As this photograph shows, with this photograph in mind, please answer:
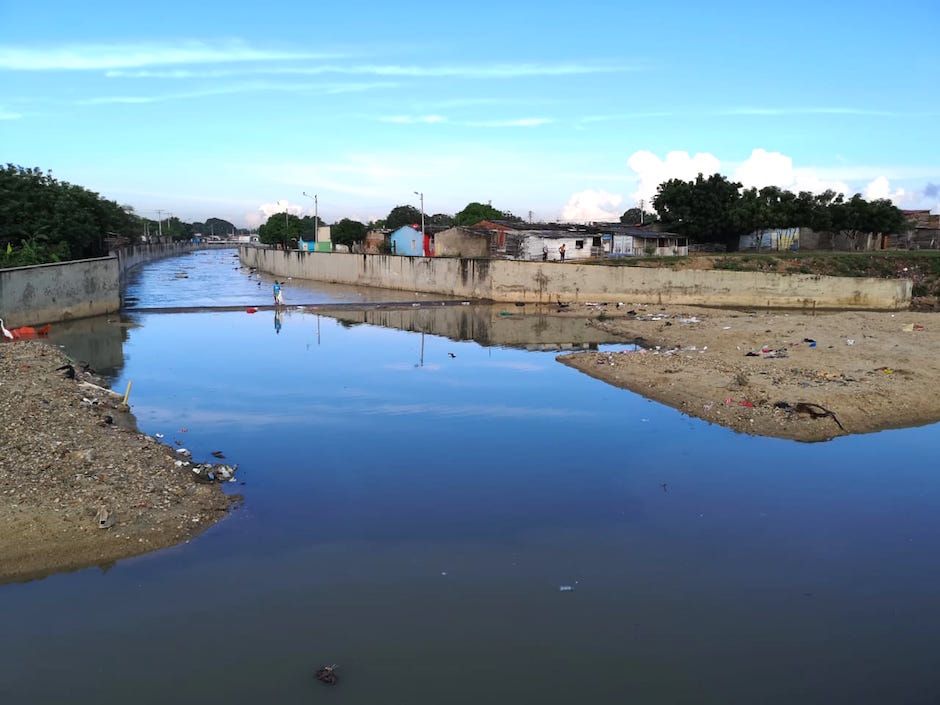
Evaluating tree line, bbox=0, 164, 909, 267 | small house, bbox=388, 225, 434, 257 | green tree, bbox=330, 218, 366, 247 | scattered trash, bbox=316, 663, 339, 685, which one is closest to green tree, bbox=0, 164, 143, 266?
tree line, bbox=0, 164, 909, 267

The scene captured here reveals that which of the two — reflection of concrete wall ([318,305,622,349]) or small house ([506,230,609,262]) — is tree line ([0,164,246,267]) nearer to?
reflection of concrete wall ([318,305,622,349])

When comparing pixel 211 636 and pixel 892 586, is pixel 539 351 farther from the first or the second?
pixel 211 636

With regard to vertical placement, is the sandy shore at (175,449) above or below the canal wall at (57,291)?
below

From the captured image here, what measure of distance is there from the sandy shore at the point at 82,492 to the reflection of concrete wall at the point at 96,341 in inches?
363

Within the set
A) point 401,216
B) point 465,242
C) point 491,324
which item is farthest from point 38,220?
point 401,216

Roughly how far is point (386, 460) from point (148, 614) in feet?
20.8

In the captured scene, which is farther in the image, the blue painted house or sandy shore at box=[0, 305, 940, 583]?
the blue painted house

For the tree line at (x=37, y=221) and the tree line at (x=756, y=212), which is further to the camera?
the tree line at (x=756, y=212)

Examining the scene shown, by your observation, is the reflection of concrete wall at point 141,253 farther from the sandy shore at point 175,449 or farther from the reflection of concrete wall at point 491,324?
the sandy shore at point 175,449

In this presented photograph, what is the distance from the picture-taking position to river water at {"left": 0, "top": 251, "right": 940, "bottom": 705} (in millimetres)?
7645

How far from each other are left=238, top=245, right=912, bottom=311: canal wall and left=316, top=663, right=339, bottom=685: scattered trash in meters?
39.3

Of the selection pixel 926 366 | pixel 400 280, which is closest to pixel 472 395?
pixel 926 366

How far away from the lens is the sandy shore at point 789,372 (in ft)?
55.4

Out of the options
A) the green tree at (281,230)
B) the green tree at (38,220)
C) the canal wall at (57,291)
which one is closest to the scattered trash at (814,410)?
the canal wall at (57,291)
